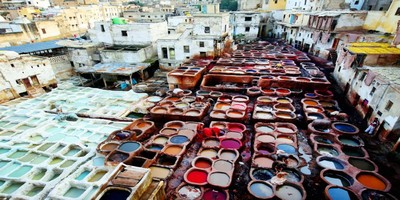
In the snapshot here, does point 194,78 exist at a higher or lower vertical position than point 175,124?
higher

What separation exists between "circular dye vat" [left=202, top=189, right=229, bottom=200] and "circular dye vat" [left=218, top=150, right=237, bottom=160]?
8.88 ft

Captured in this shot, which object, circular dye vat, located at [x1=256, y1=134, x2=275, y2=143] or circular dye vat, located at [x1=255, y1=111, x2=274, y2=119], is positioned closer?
circular dye vat, located at [x1=256, y1=134, x2=275, y2=143]

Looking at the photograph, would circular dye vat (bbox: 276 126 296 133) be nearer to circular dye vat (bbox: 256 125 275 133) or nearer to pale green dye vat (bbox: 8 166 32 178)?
circular dye vat (bbox: 256 125 275 133)

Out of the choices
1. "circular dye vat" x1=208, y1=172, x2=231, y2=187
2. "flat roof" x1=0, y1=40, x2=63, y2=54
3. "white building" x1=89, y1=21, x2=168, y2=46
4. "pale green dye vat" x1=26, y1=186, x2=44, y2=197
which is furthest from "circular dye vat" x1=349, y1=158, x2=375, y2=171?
"flat roof" x1=0, y1=40, x2=63, y2=54

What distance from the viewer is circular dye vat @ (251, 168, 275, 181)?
12.3 m

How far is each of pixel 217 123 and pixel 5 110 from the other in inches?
810

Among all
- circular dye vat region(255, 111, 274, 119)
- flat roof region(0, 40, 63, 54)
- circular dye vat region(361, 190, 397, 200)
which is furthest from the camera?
flat roof region(0, 40, 63, 54)

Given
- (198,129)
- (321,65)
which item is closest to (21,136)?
(198,129)

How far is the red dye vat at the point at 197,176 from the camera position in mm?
12273

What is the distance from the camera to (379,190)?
35.0ft

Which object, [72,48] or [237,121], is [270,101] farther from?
[72,48]

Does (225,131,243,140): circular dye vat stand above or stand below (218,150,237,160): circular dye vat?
above

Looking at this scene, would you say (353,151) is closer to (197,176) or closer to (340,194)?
(340,194)

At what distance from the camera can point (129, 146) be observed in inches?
574
